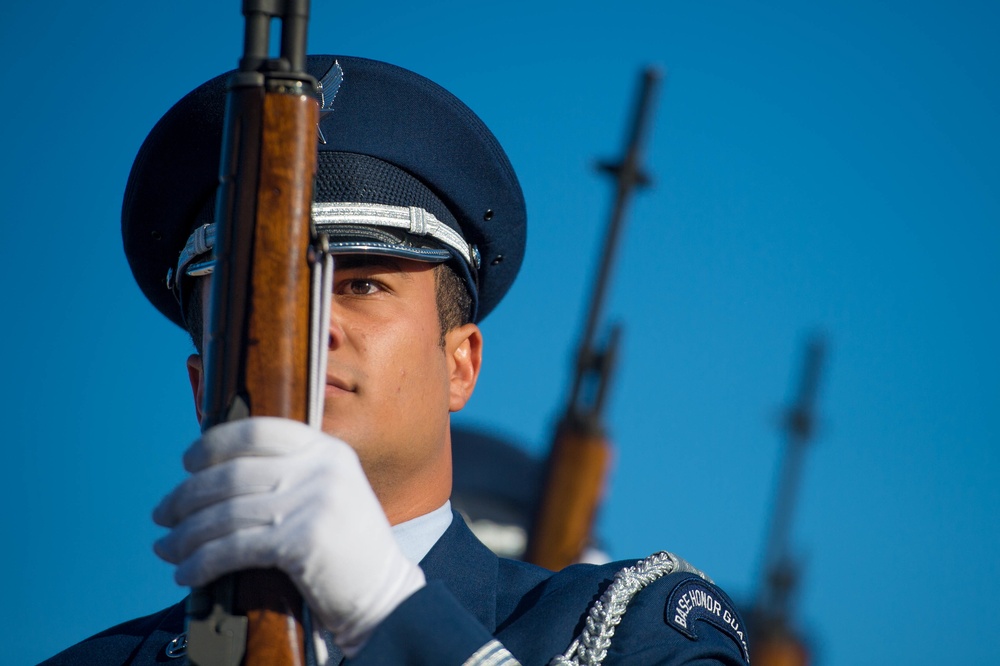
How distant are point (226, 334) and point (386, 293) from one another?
3.15ft

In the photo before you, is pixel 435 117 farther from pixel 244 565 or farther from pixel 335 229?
pixel 244 565

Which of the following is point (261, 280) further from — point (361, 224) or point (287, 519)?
point (361, 224)

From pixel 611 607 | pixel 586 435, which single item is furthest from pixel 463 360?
pixel 586 435

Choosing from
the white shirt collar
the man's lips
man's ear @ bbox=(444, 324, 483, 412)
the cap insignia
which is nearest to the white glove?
the man's lips

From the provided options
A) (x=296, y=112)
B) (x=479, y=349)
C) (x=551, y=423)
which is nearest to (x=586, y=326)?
(x=551, y=423)

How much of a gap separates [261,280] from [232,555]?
0.54 meters

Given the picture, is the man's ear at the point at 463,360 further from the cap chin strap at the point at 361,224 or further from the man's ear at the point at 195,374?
the man's ear at the point at 195,374

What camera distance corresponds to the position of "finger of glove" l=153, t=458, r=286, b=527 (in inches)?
98.7

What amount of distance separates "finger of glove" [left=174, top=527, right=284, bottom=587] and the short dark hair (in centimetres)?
132

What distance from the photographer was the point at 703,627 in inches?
130

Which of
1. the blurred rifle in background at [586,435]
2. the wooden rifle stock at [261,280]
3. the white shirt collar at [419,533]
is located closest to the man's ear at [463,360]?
the white shirt collar at [419,533]

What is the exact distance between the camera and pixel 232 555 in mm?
2475

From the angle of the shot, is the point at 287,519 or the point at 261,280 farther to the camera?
the point at 261,280

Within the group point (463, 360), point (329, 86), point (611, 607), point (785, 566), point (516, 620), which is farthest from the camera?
point (785, 566)
